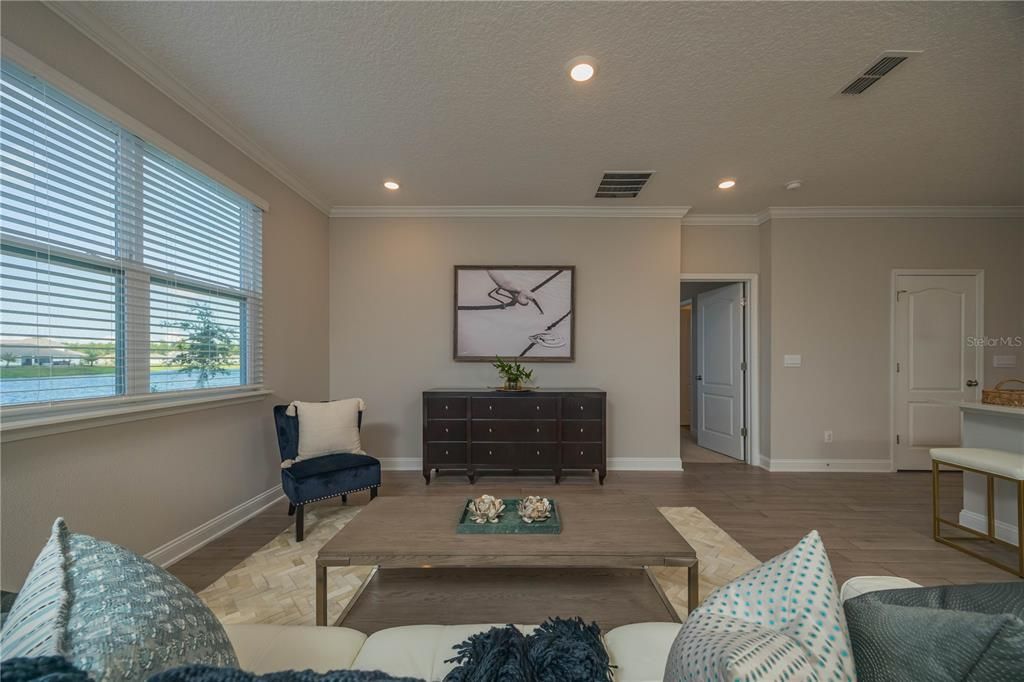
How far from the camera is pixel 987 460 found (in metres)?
2.33

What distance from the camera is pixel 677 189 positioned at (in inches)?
145

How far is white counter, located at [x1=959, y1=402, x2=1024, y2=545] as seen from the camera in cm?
252

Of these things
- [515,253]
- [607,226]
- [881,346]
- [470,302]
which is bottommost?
[881,346]

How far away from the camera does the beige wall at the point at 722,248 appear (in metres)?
4.46

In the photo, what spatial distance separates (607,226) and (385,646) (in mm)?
3968

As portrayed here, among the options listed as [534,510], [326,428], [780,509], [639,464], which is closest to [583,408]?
[639,464]

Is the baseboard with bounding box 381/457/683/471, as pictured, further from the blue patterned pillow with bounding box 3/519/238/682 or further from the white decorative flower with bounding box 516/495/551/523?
the blue patterned pillow with bounding box 3/519/238/682

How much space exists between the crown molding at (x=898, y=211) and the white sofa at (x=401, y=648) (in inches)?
166

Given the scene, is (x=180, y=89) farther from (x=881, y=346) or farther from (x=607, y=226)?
(x=881, y=346)

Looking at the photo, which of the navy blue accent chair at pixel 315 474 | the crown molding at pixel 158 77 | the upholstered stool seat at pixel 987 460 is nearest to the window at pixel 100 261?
the crown molding at pixel 158 77

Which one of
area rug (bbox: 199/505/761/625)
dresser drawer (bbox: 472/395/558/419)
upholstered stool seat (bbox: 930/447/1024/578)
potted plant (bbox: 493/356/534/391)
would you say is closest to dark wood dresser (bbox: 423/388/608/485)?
Result: dresser drawer (bbox: 472/395/558/419)

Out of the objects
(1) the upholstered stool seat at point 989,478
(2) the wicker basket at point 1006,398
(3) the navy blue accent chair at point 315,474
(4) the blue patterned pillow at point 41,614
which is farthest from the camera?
(3) the navy blue accent chair at point 315,474

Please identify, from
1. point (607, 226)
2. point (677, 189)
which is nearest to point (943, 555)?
point (677, 189)

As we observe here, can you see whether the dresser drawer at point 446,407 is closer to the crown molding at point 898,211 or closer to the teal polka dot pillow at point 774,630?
the teal polka dot pillow at point 774,630
